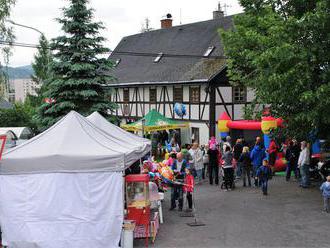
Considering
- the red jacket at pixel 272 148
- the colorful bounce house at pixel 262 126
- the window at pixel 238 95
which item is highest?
the window at pixel 238 95

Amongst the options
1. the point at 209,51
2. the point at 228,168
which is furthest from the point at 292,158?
the point at 209,51

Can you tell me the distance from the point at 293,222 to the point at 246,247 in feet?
8.93

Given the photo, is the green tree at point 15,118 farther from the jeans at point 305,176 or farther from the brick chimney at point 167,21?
the jeans at point 305,176

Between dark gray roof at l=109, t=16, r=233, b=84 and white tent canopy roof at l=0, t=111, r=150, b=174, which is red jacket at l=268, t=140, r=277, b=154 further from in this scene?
white tent canopy roof at l=0, t=111, r=150, b=174

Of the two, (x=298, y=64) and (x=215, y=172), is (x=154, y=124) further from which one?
(x=298, y=64)

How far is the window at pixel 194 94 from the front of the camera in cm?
2991

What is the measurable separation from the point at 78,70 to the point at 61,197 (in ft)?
47.5

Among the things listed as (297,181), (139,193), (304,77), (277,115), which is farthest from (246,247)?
(297,181)

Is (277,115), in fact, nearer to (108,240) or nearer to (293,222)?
(293,222)

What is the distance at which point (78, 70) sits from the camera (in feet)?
79.5

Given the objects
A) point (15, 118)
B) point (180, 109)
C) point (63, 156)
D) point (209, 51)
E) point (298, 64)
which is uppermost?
point (209, 51)

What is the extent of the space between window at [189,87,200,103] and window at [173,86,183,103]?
1022mm

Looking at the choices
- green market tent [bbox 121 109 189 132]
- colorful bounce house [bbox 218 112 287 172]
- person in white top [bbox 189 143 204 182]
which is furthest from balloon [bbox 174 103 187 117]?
person in white top [bbox 189 143 204 182]

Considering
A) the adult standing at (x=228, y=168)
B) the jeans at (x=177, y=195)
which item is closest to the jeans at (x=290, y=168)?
the adult standing at (x=228, y=168)
